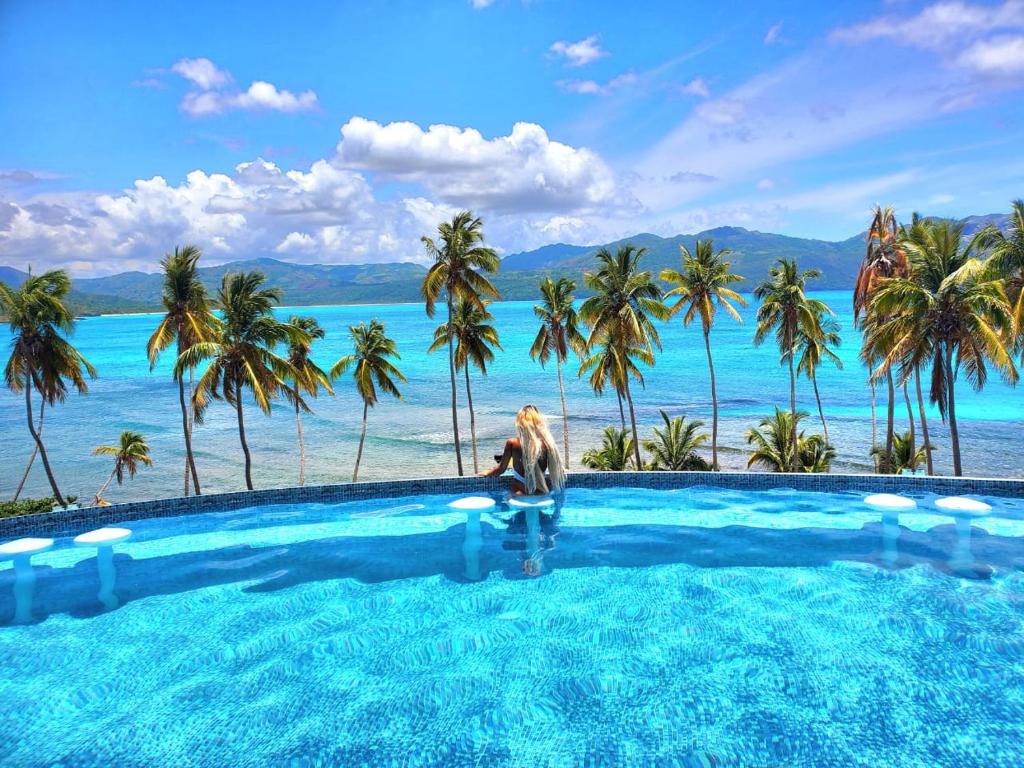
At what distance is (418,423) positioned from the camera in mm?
55188

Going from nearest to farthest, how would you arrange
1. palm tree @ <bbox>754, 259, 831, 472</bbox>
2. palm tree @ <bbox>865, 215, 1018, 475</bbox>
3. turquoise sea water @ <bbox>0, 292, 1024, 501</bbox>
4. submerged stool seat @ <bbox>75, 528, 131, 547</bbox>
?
submerged stool seat @ <bbox>75, 528, 131, 547</bbox>, palm tree @ <bbox>865, 215, 1018, 475</bbox>, palm tree @ <bbox>754, 259, 831, 472</bbox>, turquoise sea water @ <bbox>0, 292, 1024, 501</bbox>

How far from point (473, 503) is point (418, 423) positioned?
42.9m

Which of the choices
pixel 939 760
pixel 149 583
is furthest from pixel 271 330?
pixel 939 760

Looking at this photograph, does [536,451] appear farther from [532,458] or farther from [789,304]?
[789,304]

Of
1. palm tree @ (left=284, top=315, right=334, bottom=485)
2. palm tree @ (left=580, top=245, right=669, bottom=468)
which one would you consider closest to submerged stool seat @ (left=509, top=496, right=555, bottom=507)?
palm tree @ (left=284, top=315, right=334, bottom=485)

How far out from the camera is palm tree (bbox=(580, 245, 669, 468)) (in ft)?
80.6

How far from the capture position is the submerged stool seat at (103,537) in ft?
37.8

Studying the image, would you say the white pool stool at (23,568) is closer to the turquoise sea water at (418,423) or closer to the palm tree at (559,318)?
the palm tree at (559,318)

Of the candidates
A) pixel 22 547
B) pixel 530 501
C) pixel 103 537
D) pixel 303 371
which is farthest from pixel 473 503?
pixel 303 371

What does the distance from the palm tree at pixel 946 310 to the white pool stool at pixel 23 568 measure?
19544 mm

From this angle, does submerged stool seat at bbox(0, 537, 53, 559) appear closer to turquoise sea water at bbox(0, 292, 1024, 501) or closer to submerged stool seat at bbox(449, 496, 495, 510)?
submerged stool seat at bbox(449, 496, 495, 510)

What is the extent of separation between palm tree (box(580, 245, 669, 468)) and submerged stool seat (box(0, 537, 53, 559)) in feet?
58.7

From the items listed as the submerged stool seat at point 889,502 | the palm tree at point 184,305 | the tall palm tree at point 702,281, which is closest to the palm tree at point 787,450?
the tall palm tree at point 702,281

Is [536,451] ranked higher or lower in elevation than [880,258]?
lower
